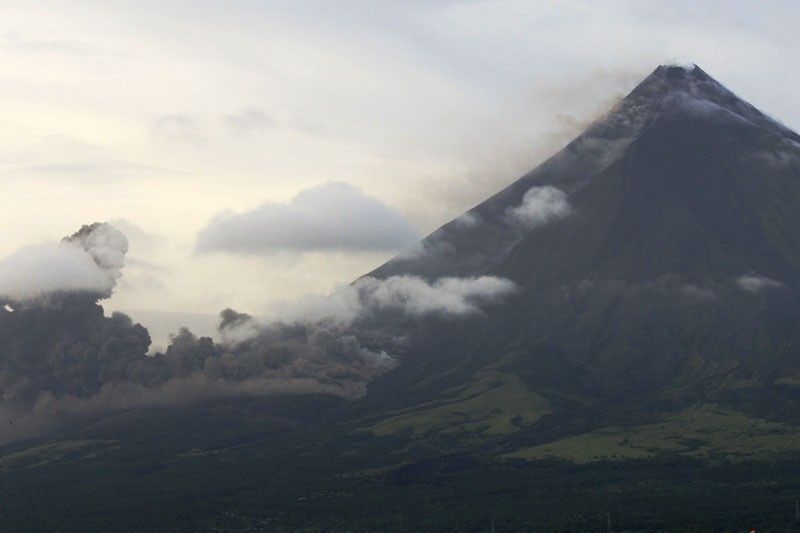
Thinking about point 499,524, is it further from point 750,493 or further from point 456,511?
point 750,493

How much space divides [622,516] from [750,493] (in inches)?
983

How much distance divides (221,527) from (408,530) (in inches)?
1142

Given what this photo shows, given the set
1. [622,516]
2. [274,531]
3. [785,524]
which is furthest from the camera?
[274,531]

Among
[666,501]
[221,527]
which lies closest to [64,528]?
[221,527]

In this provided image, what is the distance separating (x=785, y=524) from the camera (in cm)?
16938

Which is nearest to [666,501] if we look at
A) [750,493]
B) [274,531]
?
[750,493]

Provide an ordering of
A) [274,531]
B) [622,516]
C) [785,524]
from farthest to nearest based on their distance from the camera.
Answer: [274,531]
[622,516]
[785,524]

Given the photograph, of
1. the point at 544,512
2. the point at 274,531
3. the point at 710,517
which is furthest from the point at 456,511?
the point at 710,517

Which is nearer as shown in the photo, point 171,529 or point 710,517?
point 710,517

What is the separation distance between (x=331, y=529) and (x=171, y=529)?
75.1 ft

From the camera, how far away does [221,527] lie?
197250mm

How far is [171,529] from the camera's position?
194000mm

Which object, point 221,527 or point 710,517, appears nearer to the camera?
point 710,517

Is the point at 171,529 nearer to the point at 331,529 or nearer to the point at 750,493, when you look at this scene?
the point at 331,529
